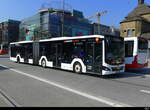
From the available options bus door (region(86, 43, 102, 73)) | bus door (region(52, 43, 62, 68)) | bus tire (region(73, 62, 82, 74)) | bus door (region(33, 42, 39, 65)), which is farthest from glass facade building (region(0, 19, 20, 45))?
bus door (region(86, 43, 102, 73))

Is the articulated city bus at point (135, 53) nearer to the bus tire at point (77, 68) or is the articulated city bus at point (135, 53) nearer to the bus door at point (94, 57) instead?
the bus door at point (94, 57)

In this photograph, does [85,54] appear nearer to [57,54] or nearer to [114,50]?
[114,50]

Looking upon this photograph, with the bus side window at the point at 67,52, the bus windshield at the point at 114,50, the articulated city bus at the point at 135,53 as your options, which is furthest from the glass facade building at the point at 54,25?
the bus windshield at the point at 114,50

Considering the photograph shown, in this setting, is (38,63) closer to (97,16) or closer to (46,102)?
(46,102)

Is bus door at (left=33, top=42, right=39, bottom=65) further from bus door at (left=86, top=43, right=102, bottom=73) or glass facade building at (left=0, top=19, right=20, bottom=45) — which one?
glass facade building at (left=0, top=19, right=20, bottom=45)

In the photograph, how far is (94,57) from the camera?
11.4 m

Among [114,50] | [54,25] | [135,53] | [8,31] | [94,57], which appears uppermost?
[8,31]

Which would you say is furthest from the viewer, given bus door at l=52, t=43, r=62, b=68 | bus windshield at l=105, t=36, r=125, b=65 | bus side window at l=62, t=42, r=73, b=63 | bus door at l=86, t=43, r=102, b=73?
bus door at l=52, t=43, r=62, b=68

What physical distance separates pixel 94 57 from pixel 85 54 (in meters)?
0.91

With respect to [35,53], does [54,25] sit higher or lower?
higher

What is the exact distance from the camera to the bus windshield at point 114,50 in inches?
429

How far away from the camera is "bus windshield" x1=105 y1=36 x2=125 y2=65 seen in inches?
429

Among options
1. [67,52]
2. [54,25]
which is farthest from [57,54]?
[54,25]

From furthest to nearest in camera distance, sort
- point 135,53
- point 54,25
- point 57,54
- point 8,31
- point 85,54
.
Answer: point 8,31 < point 54,25 < point 57,54 < point 135,53 < point 85,54
